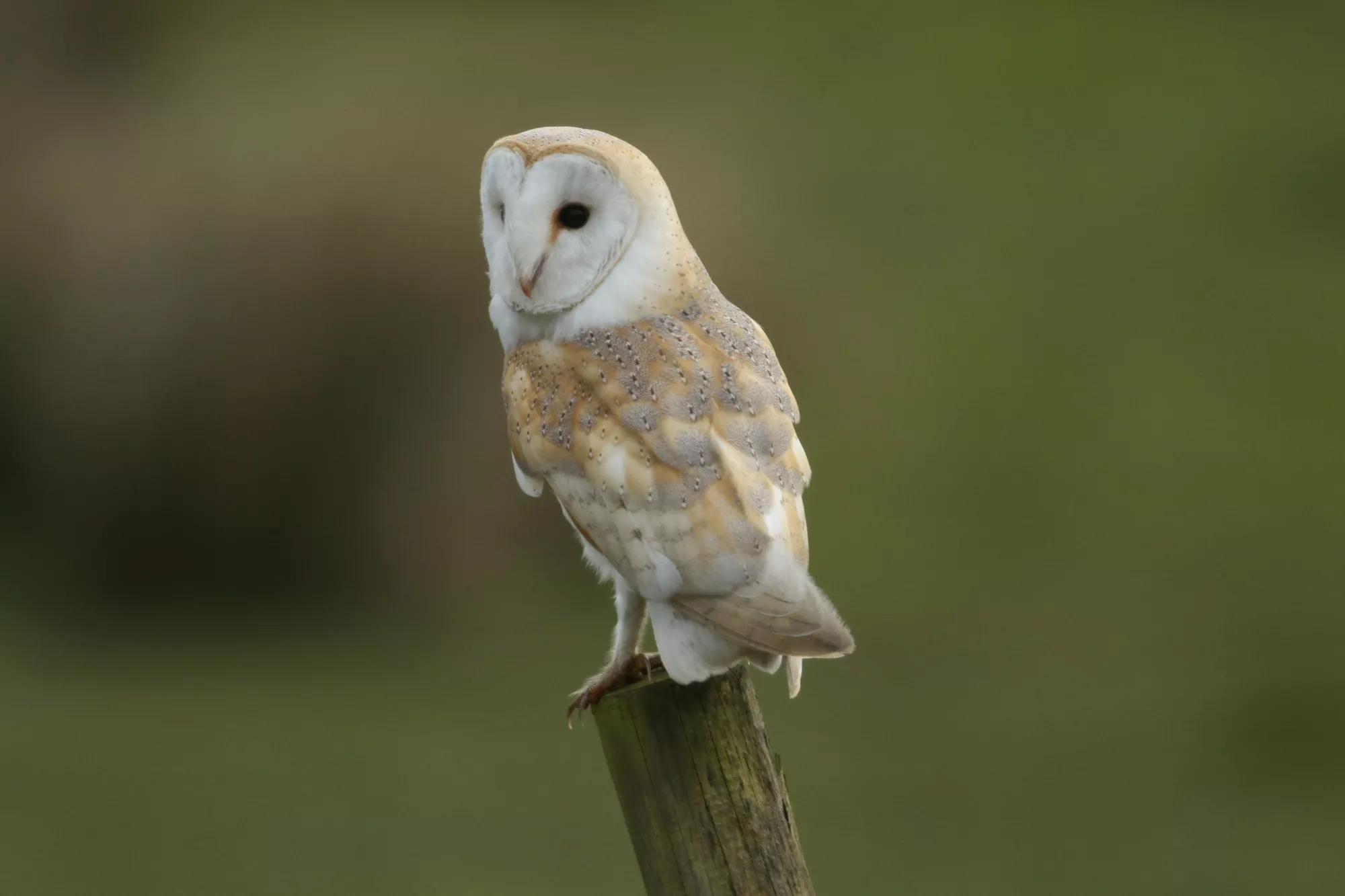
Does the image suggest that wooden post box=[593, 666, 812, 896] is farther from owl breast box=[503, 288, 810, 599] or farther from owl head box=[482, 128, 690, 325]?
owl head box=[482, 128, 690, 325]

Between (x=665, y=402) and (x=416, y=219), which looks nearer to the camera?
(x=665, y=402)

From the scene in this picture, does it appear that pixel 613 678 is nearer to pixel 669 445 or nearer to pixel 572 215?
pixel 669 445

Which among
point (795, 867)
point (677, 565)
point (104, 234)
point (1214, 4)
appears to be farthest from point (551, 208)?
→ point (1214, 4)

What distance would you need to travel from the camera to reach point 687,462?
1.62m

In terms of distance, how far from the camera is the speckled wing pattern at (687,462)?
60.4 inches

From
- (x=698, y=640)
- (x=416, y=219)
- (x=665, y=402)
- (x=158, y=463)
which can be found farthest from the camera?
(x=158, y=463)

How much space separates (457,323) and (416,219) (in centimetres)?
38

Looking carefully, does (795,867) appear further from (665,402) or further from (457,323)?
(457,323)

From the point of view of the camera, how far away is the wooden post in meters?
1.54

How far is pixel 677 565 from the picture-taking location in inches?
61.8

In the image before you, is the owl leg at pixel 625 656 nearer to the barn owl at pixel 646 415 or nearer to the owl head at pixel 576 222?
the barn owl at pixel 646 415

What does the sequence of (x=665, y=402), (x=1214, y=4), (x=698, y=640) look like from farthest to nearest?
(x=1214, y=4) < (x=665, y=402) < (x=698, y=640)

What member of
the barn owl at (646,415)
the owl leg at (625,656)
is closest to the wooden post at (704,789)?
the barn owl at (646,415)

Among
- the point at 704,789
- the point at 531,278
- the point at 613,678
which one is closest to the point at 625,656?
the point at 613,678
